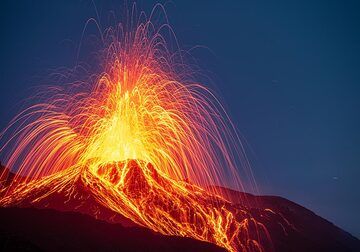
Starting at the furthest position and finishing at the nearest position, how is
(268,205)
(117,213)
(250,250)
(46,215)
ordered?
(268,205), (250,250), (117,213), (46,215)

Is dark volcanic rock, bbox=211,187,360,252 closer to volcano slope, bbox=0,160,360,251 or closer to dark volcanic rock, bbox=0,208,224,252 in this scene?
volcano slope, bbox=0,160,360,251

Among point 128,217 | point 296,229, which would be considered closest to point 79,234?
point 128,217

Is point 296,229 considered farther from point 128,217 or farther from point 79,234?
point 79,234

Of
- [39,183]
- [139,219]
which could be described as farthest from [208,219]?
[39,183]

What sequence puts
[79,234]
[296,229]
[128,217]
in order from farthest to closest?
1. [296,229]
2. [128,217]
3. [79,234]

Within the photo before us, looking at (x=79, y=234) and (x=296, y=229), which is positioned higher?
(x=296, y=229)

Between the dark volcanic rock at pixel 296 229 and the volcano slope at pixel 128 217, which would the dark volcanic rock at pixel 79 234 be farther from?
the dark volcanic rock at pixel 296 229

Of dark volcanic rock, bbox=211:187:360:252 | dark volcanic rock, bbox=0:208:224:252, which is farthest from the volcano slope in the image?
dark volcanic rock, bbox=211:187:360:252

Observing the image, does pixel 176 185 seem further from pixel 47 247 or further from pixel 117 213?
pixel 47 247

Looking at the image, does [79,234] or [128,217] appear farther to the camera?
[128,217]
